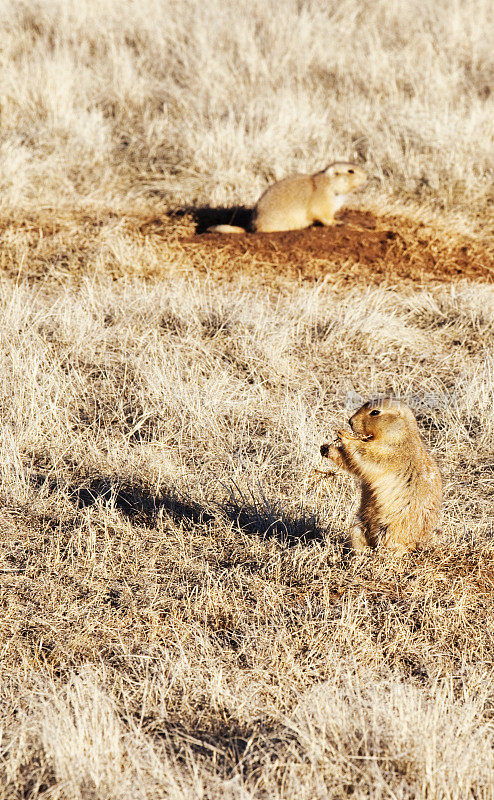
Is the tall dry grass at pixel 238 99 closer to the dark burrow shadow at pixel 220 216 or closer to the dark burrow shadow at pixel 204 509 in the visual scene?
the dark burrow shadow at pixel 220 216

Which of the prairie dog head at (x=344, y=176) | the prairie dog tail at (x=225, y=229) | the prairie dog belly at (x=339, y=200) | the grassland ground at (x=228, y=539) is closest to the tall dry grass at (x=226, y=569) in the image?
the grassland ground at (x=228, y=539)

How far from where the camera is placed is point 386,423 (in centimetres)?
364

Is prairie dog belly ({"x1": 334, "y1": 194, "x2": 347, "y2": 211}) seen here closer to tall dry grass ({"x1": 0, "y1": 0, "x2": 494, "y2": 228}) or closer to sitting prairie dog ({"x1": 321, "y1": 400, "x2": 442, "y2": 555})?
tall dry grass ({"x1": 0, "y1": 0, "x2": 494, "y2": 228})

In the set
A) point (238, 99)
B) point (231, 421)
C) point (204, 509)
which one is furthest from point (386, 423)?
point (238, 99)

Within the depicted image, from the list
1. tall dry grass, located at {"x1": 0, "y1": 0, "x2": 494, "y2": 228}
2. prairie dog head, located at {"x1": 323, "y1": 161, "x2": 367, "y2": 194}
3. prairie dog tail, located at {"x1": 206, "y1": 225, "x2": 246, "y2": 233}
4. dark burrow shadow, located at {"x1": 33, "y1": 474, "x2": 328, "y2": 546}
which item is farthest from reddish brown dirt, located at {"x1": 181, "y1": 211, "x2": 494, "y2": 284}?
dark burrow shadow, located at {"x1": 33, "y1": 474, "x2": 328, "y2": 546}

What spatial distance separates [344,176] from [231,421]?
3972mm

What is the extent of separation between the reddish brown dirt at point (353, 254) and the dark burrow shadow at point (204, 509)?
3.37 m

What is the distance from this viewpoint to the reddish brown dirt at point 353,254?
7.26 metres

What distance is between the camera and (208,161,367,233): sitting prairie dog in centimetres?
778

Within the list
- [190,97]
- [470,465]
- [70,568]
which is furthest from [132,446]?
[190,97]

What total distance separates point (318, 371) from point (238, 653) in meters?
2.88

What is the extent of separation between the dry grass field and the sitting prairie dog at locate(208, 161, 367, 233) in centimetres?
23

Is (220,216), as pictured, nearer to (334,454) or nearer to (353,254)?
(353,254)

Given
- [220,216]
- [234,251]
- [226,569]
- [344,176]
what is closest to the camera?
[226,569]
